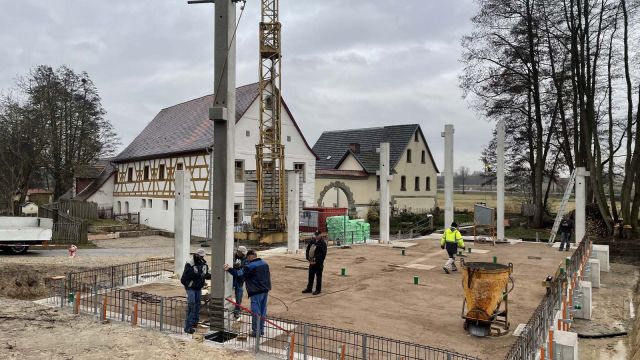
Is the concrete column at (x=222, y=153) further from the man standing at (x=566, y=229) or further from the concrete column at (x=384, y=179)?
the man standing at (x=566, y=229)

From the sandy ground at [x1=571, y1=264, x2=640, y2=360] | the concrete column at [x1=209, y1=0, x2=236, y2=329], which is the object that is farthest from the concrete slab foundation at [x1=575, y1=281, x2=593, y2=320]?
the concrete column at [x1=209, y1=0, x2=236, y2=329]

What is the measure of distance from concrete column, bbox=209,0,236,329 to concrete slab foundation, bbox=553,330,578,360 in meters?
5.41

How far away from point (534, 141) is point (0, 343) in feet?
111

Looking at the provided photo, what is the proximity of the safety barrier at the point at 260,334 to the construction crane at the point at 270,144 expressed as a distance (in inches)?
639

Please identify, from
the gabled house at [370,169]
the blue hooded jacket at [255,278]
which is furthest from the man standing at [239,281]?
the gabled house at [370,169]

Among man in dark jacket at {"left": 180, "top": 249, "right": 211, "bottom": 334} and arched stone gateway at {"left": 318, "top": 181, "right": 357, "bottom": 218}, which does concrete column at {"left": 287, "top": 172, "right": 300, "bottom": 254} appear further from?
arched stone gateway at {"left": 318, "top": 181, "right": 357, "bottom": 218}

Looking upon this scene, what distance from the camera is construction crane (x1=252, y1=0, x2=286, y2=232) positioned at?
2734cm

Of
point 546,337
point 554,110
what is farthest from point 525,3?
point 546,337

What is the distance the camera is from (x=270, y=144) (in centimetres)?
2984

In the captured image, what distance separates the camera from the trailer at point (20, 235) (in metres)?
19.8

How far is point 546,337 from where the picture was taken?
24.0 feet

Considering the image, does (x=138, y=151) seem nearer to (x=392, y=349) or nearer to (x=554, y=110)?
(x=554, y=110)

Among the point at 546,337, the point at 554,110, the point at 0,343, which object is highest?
the point at 554,110

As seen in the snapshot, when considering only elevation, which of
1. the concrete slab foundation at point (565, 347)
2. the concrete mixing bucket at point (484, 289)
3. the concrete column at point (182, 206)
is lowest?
the concrete slab foundation at point (565, 347)
